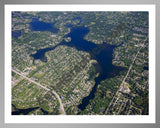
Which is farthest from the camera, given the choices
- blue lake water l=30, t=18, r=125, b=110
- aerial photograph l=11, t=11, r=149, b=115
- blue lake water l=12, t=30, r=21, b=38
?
blue lake water l=12, t=30, r=21, b=38

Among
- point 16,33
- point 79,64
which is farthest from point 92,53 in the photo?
point 16,33

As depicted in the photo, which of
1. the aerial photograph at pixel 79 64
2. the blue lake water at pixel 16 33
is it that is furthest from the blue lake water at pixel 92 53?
the blue lake water at pixel 16 33

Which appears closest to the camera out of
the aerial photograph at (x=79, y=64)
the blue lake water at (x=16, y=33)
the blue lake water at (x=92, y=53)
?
the aerial photograph at (x=79, y=64)

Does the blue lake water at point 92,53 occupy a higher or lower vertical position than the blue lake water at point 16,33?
lower

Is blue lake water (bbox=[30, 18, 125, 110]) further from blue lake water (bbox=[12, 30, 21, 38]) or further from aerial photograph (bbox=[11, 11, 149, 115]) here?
blue lake water (bbox=[12, 30, 21, 38])

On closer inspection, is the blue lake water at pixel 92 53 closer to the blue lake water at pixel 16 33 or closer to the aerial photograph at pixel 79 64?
the aerial photograph at pixel 79 64

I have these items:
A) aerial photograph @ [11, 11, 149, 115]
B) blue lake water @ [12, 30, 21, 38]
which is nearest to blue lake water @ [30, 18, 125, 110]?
aerial photograph @ [11, 11, 149, 115]

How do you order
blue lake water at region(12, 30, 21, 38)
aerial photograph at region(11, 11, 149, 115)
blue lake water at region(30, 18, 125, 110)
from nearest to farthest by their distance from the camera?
aerial photograph at region(11, 11, 149, 115)
blue lake water at region(30, 18, 125, 110)
blue lake water at region(12, 30, 21, 38)

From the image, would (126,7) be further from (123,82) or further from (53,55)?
(53,55)
